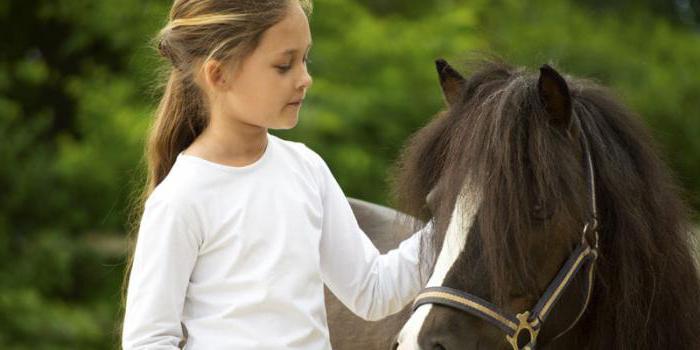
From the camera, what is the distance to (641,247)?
2451mm

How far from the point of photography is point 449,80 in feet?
8.66

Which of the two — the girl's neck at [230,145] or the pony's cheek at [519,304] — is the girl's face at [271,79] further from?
the pony's cheek at [519,304]

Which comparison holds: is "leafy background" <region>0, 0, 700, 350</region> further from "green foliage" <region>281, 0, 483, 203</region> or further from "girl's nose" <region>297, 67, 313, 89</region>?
"girl's nose" <region>297, 67, 313, 89</region>

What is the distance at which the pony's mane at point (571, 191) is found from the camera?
7.54ft

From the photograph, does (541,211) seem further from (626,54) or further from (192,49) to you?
(626,54)

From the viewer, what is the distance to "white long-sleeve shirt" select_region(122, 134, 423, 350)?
229cm

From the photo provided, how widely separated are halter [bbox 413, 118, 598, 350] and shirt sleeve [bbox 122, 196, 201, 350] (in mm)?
483

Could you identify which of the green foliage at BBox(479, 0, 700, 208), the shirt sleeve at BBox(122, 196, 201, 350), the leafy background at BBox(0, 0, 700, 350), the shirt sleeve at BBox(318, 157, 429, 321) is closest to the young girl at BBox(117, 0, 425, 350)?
the shirt sleeve at BBox(122, 196, 201, 350)

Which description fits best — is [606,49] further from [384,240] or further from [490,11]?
[384,240]

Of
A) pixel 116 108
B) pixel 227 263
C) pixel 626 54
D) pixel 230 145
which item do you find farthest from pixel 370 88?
pixel 227 263

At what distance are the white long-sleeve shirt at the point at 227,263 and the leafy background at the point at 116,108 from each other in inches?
176

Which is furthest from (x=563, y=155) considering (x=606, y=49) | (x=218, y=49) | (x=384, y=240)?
(x=606, y=49)

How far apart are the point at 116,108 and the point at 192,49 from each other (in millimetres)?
5768

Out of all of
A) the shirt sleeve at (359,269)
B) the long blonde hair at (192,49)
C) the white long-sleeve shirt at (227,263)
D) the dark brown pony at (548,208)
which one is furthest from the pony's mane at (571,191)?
the long blonde hair at (192,49)
